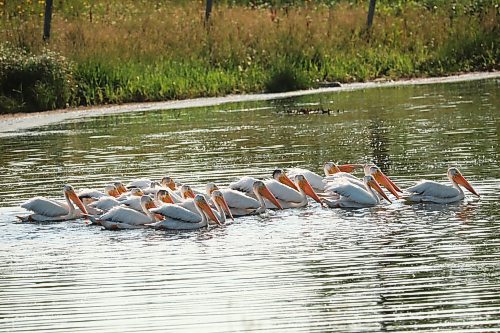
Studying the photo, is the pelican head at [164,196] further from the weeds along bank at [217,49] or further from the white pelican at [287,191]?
the weeds along bank at [217,49]

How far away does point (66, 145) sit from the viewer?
19391mm

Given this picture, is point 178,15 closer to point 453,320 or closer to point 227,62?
point 227,62

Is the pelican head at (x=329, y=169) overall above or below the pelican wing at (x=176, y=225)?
below

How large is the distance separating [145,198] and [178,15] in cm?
2153

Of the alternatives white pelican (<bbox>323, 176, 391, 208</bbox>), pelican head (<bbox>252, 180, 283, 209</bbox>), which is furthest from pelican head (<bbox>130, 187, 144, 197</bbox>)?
white pelican (<bbox>323, 176, 391, 208</bbox>)

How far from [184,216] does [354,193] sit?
1.66 meters

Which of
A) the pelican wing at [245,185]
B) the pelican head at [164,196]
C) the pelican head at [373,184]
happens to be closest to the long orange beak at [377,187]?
the pelican head at [373,184]

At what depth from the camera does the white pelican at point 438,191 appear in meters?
12.2

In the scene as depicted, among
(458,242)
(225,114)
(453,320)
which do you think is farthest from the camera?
Answer: (225,114)

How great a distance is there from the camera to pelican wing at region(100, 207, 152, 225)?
11.8m

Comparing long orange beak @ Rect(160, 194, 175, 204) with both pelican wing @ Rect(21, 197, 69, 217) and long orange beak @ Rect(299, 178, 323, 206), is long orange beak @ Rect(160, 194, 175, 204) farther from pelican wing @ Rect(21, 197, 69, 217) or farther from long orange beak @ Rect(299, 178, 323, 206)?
long orange beak @ Rect(299, 178, 323, 206)

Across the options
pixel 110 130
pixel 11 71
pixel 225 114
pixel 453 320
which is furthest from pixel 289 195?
pixel 11 71

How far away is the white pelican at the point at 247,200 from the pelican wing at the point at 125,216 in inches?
31.6

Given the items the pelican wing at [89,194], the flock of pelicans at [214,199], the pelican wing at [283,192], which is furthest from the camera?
the pelican wing at [89,194]
